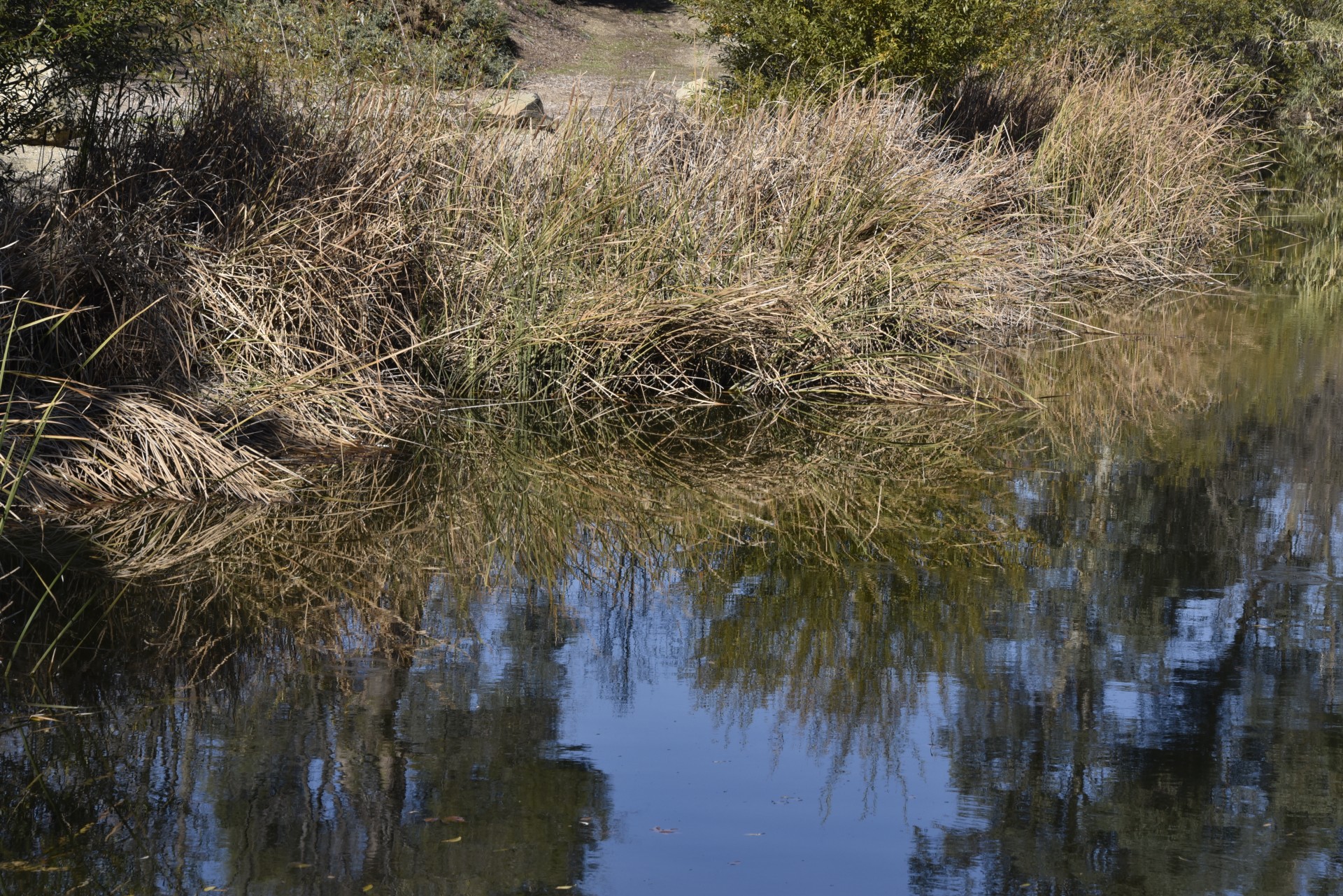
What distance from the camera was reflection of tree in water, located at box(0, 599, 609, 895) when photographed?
3387 mm

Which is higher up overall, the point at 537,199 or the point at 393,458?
the point at 537,199

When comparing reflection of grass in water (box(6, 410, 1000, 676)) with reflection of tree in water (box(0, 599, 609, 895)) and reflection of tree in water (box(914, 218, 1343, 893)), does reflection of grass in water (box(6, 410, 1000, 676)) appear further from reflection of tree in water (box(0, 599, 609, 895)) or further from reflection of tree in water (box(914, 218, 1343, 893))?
reflection of tree in water (box(914, 218, 1343, 893))

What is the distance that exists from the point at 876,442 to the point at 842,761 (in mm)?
4354

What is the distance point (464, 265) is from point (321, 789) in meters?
5.48

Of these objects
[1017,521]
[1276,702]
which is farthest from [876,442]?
[1276,702]

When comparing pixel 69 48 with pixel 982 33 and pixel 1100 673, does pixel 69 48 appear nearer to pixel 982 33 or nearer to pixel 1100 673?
pixel 1100 673

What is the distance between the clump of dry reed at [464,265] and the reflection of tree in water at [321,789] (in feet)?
8.30

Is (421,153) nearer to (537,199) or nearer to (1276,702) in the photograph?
(537,199)

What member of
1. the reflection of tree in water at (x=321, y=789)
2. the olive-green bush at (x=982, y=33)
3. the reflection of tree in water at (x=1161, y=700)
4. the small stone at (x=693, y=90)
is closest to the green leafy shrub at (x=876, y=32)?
the olive-green bush at (x=982, y=33)

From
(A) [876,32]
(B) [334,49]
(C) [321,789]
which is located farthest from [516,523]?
(A) [876,32]

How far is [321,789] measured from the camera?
3.75m

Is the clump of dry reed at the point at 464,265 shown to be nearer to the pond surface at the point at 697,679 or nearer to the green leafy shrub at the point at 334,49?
the green leafy shrub at the point at 334,49

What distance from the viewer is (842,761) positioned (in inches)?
157

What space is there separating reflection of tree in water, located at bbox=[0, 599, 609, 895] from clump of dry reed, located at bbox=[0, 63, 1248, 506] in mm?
2530
